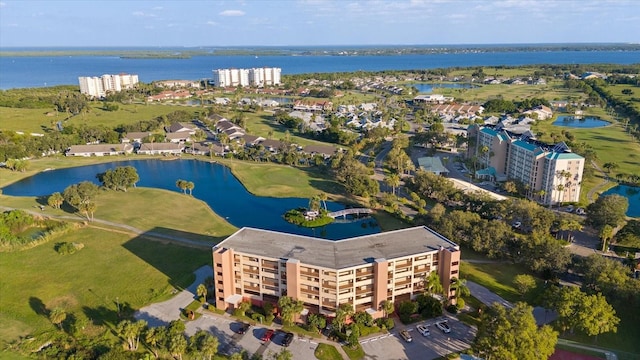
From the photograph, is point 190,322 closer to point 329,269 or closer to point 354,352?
point 329,269

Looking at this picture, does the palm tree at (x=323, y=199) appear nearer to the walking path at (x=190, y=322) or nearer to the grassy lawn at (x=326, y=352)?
the walking path at (x=190, y=322)

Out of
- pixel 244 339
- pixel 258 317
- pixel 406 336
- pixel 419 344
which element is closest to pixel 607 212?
pixel 419 344

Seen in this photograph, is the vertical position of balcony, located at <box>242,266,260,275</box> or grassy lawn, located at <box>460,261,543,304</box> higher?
balcony, located at <box>242,266,260,275</box>

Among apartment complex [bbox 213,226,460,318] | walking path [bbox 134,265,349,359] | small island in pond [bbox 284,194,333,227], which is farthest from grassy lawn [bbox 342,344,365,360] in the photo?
small island in pond [bbox 284,194,333,227]

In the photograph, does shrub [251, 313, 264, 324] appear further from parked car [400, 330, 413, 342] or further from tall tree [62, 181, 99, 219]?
tall tree [62, 181, 99, 219]

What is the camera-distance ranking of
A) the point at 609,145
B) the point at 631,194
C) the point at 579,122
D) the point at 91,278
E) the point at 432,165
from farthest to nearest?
the point at 579,122 < the point at 609,145 < the point at 432,165 < the point at 631,194 < the point at 91,278

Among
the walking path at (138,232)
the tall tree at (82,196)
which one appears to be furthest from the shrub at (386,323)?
the tall tree at (82,196)
